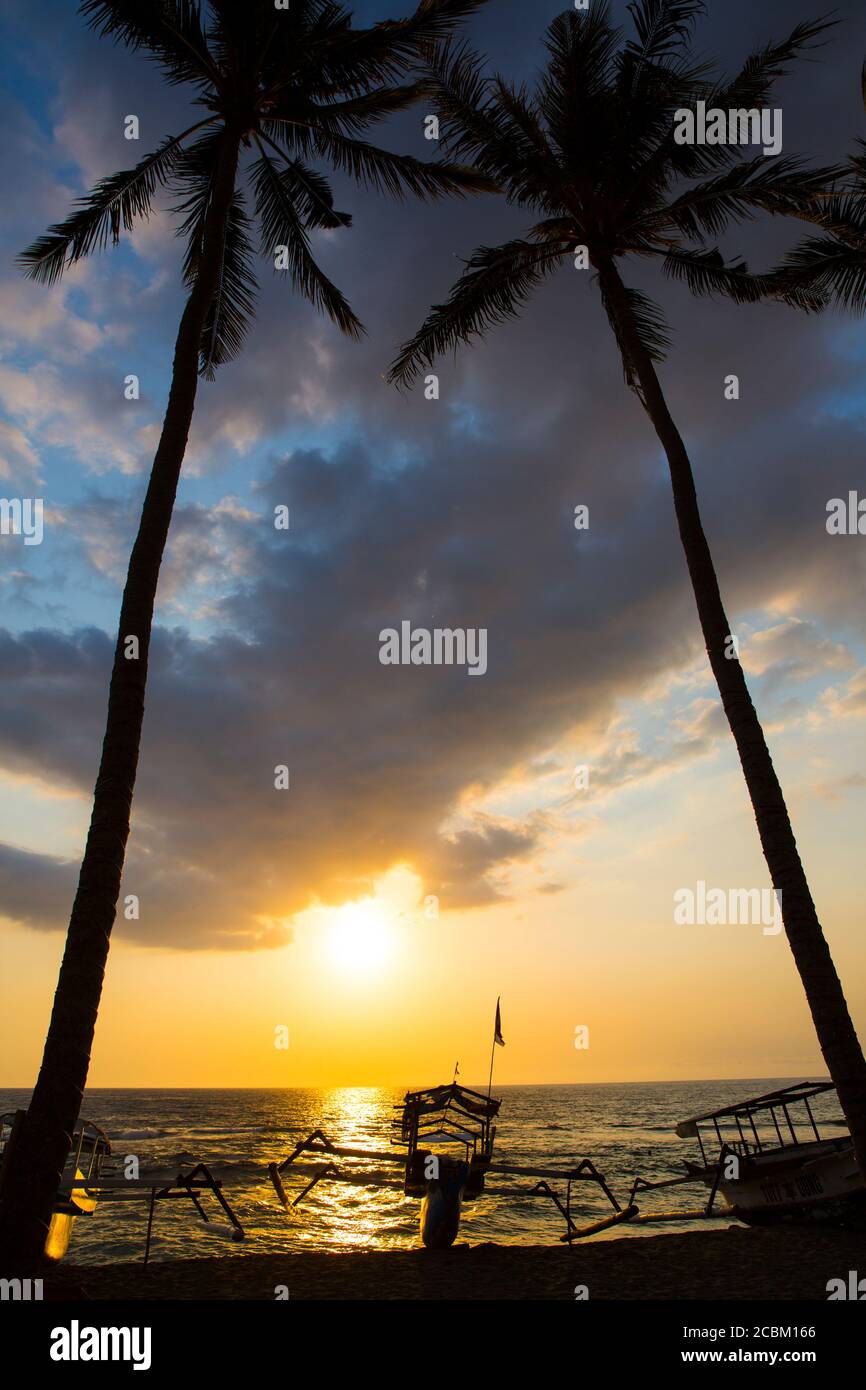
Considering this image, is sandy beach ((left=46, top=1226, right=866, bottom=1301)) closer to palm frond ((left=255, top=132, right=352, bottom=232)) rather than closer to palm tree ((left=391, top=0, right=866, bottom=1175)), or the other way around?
palm tree ((left=391, top=0, right=866, bottom=1175))

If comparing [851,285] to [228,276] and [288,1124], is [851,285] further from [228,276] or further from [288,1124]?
[288,1124]

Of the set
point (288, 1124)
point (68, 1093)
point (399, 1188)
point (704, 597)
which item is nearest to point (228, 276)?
point (704, 597)

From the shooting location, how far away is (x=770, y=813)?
9.98 meters

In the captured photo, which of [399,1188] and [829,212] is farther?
[399,1188]

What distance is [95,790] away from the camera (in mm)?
8828

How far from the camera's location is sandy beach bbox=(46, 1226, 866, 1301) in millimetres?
10578

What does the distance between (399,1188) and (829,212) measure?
42.9 m

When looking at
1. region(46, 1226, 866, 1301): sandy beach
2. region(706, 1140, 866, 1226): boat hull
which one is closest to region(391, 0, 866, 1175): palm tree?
region(46, 1226, 866, 1301): sandy beach

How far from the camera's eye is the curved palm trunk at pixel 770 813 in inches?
351

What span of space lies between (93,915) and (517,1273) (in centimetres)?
905

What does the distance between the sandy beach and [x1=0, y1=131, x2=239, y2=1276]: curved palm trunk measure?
2.94 meters
